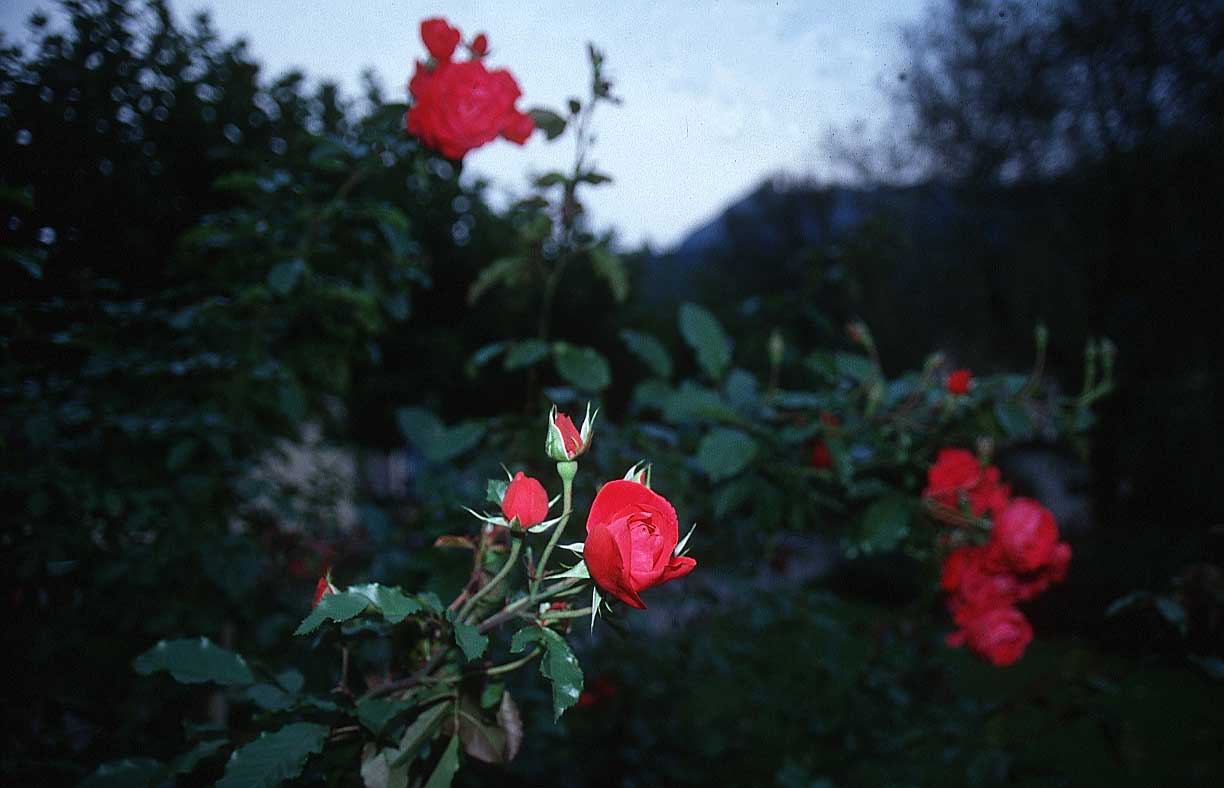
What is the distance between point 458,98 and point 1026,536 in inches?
43.6

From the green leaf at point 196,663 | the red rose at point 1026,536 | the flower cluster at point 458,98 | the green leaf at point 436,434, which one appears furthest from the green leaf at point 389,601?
the red rose at point 1026,536

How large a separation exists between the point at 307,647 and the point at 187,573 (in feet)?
1.36

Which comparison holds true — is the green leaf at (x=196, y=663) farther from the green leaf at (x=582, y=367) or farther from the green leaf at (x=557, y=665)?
the green leaf at (x=582, y=367)

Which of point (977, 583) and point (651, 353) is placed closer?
point (977, 583)

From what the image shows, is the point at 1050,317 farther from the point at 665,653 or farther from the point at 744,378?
the point at 744,378

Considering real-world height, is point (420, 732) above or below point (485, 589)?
below

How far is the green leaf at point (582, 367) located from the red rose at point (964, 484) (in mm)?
610

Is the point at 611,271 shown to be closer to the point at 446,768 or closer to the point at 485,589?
the point at 485,589

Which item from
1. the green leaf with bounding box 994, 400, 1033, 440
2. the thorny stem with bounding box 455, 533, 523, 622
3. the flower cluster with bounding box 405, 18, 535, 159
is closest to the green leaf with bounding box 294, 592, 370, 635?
the thorny stem with bounding box 455, 533, 523, 622

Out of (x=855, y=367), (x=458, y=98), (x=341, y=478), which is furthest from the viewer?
(x=341, y=478)

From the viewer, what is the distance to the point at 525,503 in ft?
1.93

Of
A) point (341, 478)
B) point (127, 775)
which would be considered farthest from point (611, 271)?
point (341, 478)

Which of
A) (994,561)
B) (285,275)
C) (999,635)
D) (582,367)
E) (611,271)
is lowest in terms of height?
(999,635)

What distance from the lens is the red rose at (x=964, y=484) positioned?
1209 mm
